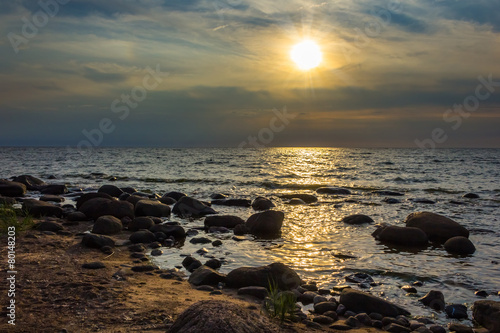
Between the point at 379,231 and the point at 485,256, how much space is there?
2.76 meters

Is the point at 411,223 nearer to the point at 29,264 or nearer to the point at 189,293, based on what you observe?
the point at 189,293

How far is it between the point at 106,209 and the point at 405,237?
980cm

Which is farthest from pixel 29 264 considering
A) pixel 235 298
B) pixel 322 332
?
pixel 322 332

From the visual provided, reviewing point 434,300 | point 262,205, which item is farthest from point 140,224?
point 434,300

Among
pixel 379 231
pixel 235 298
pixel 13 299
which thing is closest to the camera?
pixel 13 299

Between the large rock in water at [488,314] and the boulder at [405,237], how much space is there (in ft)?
15.3

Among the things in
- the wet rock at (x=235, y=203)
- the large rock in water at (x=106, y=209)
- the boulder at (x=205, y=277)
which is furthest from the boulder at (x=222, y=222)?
the boulder at (x=205, y=277)

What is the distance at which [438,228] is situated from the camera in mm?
11047

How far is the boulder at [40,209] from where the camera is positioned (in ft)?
42.1

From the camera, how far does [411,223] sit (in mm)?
11766

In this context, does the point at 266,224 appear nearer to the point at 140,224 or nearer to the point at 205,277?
the point at 140,224

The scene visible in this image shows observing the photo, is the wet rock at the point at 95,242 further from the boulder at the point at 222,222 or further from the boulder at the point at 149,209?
the boulder at the point at 149,209

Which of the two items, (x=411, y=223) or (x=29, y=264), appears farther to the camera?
(x=411, y=223)

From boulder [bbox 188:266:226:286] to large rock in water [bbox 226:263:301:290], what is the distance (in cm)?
19
